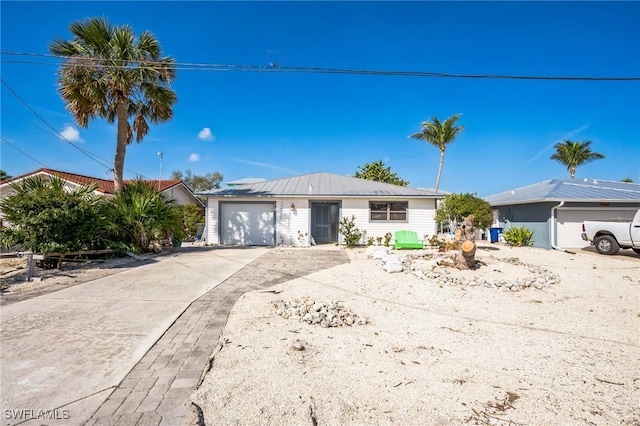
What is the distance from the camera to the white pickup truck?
34.7 ft

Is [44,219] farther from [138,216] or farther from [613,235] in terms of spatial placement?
[613,235]

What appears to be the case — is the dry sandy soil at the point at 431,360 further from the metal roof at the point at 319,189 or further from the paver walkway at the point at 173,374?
the metal roof at the point at 319,189

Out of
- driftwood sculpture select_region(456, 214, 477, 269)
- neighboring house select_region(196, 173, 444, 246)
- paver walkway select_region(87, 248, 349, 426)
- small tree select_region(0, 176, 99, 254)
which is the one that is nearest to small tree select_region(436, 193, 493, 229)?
neighboring house select_region(196, 173, 444, 246)

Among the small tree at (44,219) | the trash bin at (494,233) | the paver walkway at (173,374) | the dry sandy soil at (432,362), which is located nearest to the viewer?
the paver walkway at (173,374)

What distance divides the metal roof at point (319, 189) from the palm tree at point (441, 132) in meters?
11.8

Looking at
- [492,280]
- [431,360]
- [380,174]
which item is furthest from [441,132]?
[431,360]

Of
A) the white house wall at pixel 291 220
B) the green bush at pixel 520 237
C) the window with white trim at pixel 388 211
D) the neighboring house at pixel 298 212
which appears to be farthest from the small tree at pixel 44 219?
the green bush at pixel 520 237

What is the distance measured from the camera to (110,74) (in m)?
10.5

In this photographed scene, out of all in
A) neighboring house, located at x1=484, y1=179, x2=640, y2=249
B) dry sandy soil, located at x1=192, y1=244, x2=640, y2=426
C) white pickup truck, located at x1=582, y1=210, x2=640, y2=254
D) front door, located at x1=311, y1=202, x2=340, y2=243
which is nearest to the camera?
dry sandy soil, located at x1=192, y1=244, x2=640, y2=426

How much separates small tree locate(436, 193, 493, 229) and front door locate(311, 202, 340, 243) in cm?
581

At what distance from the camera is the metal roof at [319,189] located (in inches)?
551

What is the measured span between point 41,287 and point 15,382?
4.52 meters

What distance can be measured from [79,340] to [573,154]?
37033 millimetres

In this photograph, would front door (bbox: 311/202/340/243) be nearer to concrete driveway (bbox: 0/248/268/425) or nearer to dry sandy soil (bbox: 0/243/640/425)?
concrete driveway (bbox: 0/248/268/425)
